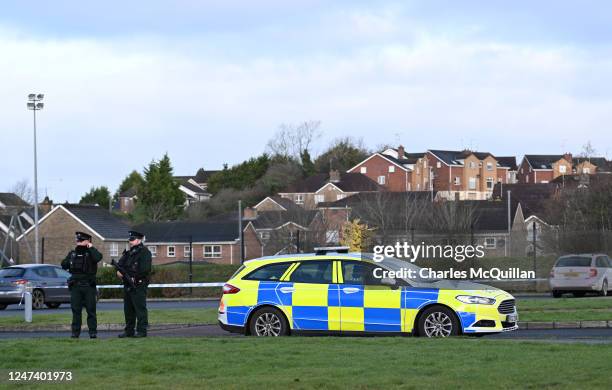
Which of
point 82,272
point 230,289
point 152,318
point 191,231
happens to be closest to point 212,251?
point 191,231

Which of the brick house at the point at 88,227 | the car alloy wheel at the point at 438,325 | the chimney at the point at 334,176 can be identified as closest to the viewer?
the car alloy wheel at the point at 438,325

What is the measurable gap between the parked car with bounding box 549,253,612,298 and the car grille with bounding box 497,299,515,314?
16.6 metres

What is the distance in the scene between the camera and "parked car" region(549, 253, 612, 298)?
34.5 m

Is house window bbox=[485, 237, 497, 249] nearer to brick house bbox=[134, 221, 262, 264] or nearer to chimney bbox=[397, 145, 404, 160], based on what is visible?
brick house bbox=[134, 221, 262, 264]

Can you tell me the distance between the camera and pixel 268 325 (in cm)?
1858

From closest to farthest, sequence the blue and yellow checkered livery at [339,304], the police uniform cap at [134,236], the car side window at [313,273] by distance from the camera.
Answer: the blue and yellow checkered livery at [339,304], the police uniform cap at [134,236], the car side window at [313,273]

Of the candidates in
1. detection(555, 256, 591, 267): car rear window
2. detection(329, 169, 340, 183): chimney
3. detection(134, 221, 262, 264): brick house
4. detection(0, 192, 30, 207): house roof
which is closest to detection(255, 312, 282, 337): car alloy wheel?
detection(555, 256, 591, 267): car rear window

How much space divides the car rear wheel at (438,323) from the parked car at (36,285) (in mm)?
18062

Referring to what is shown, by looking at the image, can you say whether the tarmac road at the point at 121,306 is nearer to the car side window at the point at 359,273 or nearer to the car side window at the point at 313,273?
the car side window at the point at 313,273

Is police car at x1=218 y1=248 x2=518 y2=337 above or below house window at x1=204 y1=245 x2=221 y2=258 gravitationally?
below

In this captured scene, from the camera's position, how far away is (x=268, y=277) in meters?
18.9

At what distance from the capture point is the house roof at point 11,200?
11964 centimetres

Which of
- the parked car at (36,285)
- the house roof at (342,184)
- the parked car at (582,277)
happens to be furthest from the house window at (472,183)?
the parked car at (36,285)

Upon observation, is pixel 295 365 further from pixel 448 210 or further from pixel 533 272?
pixel 448 210
